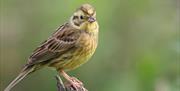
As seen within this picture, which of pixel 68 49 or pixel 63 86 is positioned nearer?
pixel 63 86

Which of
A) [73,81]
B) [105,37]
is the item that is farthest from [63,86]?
[105,37]

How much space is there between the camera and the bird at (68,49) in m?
11.1

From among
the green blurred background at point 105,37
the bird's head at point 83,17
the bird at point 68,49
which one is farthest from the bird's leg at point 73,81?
the green blurred background at point 105,37

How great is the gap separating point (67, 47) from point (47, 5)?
2.93m

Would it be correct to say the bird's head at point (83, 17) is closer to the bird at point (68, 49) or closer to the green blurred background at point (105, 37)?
the bird at point (68, 49)

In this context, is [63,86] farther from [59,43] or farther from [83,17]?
[59,43]

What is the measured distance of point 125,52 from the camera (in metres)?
13.5

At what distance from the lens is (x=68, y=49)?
11.3 meters

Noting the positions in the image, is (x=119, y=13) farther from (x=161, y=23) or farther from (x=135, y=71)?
(x=135, y=71)

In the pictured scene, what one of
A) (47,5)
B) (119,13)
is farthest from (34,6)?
(119,13)

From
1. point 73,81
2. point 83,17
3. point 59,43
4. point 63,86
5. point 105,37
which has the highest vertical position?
point 83,17

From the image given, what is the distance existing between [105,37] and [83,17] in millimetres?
2681

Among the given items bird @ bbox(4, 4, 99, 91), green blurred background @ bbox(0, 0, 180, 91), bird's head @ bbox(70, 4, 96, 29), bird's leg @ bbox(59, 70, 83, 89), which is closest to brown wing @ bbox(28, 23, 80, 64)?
bird @ bbox(4, 4, 99, 91)

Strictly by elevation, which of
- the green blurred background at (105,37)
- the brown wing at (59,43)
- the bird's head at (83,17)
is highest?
the bird's head at (83,17)
